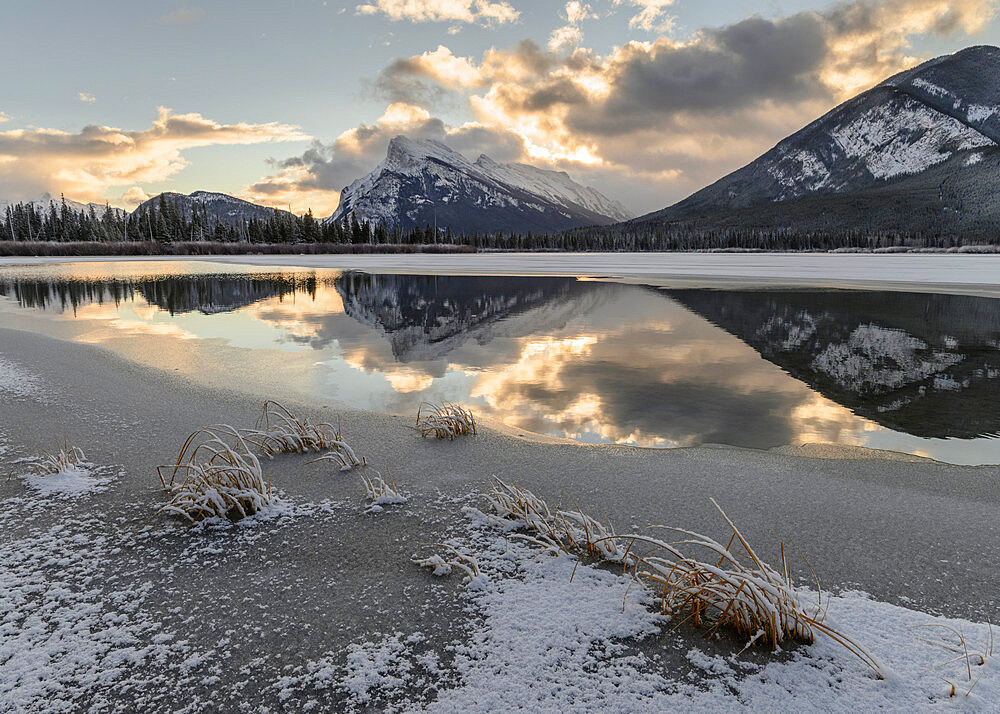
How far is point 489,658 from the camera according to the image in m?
3.23

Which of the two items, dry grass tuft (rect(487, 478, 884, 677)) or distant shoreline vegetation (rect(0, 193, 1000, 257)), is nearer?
dry grass tuft (rect(487, 478, 884, 677))

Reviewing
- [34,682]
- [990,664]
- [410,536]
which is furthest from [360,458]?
[990,664]

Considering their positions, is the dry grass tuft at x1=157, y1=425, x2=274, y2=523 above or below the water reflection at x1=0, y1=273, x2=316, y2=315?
below

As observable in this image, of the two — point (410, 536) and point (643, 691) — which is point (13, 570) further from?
point (643, 691)

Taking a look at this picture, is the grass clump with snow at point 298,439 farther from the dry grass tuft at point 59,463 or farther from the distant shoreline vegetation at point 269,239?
the distant shoreline vegetation at point 269,239

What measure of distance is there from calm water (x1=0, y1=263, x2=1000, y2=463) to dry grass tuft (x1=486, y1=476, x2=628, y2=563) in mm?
2984

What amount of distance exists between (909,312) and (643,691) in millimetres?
24336

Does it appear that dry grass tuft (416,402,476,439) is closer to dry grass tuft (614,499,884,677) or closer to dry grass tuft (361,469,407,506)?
dry grass tuft (361,469,407,506)

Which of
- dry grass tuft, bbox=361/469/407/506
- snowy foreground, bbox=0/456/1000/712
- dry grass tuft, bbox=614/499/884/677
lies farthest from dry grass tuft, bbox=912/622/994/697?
dry grass tuft, bbox=361/469/407/506

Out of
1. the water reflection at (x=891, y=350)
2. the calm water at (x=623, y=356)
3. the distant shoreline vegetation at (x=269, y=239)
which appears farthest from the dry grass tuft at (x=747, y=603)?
the distant shoreline vegetation at (x=269, y=239)

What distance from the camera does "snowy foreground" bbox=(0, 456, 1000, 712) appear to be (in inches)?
115

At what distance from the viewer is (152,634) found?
3.46 metres

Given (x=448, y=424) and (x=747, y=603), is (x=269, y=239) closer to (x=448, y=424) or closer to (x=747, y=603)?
(x=448, y=424)

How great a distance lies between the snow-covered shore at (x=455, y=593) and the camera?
9.84 ft
